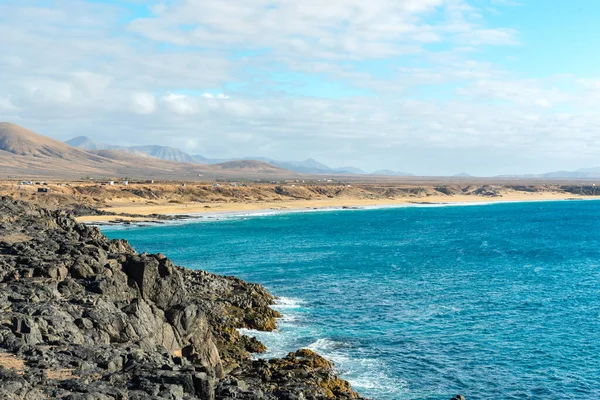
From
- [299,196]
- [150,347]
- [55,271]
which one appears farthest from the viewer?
[299,196]

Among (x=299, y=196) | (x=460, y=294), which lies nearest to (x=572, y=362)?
(x=460, y=294)

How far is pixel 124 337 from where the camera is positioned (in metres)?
25.3

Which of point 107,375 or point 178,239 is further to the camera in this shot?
point 178,239

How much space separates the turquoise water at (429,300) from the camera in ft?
99.3

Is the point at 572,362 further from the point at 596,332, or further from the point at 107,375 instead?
the point at 107,375

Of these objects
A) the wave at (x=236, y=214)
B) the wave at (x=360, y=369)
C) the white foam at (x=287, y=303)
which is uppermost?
the wave at (x=236, y=214)

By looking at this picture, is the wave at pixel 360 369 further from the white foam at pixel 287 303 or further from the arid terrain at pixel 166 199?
the arid terrain at pixel 166 199

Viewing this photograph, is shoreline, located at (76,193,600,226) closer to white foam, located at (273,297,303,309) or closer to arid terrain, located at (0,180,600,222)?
arid terrain, located at (0,180,600,222)

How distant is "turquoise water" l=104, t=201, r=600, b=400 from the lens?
99.3ft

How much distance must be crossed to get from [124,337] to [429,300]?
29.1m

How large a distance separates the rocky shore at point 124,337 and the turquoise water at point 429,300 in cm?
358

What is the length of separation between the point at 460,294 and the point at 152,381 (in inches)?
1423

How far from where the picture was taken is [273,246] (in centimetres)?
7994

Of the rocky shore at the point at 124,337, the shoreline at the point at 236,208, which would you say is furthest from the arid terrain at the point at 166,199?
the rocky shore at the point at 124,337
